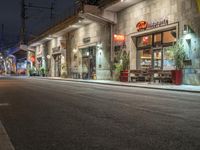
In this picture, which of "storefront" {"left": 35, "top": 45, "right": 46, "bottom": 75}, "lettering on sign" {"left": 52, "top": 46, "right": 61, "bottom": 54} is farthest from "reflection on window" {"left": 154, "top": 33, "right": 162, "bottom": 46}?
"storefront" {"left": 35, "top": 45, "right": 46, "bottom": 75}

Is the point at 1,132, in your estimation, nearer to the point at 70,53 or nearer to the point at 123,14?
the point at 123,14

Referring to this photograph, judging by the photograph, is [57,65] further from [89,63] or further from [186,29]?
[186,29]

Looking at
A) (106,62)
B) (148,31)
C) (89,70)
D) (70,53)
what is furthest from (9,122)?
(70,53)

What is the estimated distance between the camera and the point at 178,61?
27.5 m

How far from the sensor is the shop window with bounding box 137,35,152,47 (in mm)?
34375

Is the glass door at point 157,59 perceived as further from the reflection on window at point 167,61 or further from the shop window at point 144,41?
the shop window at point 144,41

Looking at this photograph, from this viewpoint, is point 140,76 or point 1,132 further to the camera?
point 140,76

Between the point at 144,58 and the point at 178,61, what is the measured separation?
318 inches

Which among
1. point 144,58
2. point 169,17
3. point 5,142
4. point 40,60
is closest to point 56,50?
point 40,60

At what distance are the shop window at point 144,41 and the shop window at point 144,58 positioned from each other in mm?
548

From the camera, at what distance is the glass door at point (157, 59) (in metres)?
32.8

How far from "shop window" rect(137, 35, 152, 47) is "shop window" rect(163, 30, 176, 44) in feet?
8.29

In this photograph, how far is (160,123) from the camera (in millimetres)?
9180

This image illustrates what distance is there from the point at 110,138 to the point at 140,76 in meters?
25.2
